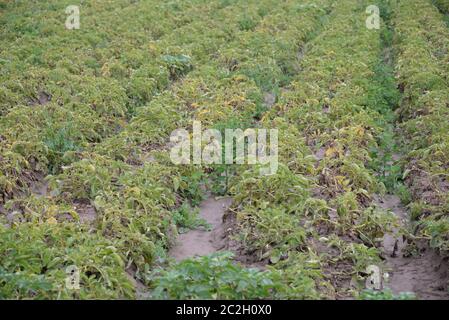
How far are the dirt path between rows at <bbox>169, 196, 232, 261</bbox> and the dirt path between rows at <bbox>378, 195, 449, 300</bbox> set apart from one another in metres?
1.93

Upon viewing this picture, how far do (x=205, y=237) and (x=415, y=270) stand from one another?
95.2 inches

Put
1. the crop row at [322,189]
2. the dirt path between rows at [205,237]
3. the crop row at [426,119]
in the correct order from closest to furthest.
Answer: the crop row at [322,189] → the dirt path between rows at [205,237] → the crop row at [426,119]

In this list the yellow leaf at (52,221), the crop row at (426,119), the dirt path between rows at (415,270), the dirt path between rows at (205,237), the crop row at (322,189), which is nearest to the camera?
the dirt path between rows at (415,270)

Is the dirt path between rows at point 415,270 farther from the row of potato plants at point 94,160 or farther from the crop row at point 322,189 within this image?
the row of potato plants at point 94,160

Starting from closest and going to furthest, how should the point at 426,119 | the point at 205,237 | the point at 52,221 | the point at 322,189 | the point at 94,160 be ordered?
the point at 52,221 < the point at 205,237 < the point at 322,189 < the point at 94,160 < the point at 426,119

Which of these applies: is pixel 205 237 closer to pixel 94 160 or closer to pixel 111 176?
pixel 111 176

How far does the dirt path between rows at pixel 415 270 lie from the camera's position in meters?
6.41

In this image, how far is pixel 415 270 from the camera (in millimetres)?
6855

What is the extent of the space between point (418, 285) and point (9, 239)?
4096 millimetres

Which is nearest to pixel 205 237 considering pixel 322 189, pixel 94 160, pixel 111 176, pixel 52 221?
pixel 111 176

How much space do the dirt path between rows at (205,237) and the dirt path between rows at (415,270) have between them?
1932 millimetres

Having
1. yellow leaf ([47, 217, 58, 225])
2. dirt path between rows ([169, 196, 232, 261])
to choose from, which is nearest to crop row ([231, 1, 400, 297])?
dirt path between rows ([169, 196, 232, 261])

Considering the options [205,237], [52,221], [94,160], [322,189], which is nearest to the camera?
[52,221]

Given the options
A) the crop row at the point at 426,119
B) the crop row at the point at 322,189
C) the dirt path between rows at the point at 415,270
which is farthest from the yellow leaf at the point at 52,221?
the crop row at the point at 426,119
